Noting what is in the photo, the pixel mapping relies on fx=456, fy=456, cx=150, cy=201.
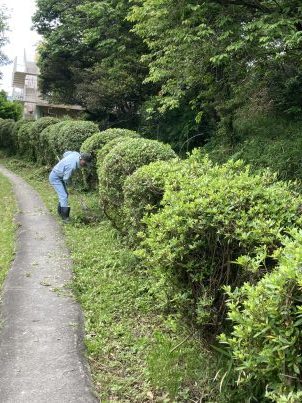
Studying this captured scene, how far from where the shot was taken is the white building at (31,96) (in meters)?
35.1

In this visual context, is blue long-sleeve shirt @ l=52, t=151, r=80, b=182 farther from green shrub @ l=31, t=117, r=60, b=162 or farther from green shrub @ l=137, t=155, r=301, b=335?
green shrub @ l=31, t=117, r=60, b=162

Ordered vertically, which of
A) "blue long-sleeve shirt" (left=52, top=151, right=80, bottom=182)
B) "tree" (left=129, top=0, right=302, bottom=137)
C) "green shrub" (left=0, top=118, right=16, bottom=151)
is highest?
"tree" (left=129, top=0, right=302, bottom=137)

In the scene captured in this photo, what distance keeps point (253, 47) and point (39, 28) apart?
1675 cm

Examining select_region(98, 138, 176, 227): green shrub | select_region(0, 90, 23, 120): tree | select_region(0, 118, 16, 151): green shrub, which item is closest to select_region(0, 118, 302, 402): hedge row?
select_region(98, 138, 176, 227): green shrub

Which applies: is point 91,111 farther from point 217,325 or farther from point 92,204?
point 217,325

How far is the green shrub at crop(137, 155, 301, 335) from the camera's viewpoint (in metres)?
3.18

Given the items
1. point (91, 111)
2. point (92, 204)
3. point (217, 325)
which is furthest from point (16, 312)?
point (91, 111)

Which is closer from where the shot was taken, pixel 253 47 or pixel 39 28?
pixel 253 47

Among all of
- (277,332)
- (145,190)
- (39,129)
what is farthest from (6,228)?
(39,129)

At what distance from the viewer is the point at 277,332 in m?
2.20

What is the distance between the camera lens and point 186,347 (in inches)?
156

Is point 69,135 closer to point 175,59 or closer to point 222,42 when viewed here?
point 175,59

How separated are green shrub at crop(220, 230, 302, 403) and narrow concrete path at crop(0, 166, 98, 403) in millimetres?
1670

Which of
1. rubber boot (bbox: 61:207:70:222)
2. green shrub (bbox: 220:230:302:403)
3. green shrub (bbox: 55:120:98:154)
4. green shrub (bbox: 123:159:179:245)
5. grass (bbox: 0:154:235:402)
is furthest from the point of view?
green shrub (bbox: 55:120:98:154)
